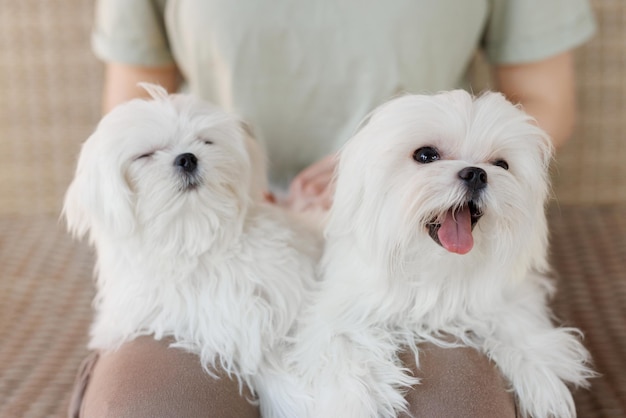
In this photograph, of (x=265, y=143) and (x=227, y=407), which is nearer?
(x=227, y=407)

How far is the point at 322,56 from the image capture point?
1462mm

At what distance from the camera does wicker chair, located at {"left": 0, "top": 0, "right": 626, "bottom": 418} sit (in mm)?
1409

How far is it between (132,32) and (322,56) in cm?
39

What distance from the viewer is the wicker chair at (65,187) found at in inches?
55.5

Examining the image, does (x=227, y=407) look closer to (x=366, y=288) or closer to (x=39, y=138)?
(x=366, y=288)

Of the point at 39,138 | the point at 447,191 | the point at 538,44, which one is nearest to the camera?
the point at 447,191

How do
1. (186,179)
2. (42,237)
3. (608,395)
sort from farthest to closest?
1. (42,237)
2. (608,395)
3. (186,179)

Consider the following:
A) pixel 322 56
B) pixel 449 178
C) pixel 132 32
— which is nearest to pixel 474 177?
pixel 449 178

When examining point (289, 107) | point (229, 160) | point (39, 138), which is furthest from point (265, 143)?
point (39, 138)

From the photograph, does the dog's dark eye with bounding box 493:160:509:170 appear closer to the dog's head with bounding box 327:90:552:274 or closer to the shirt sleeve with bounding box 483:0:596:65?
the dog's head with bounding box 327:90:552:274

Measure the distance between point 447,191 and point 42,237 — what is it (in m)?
1.17

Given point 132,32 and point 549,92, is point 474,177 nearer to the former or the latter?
point 549,92

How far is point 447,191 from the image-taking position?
0.93 meters

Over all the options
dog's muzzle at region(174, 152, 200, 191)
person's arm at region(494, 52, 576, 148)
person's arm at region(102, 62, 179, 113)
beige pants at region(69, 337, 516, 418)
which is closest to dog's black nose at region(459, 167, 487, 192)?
beige pants at region(69, 337, 516, 418)
